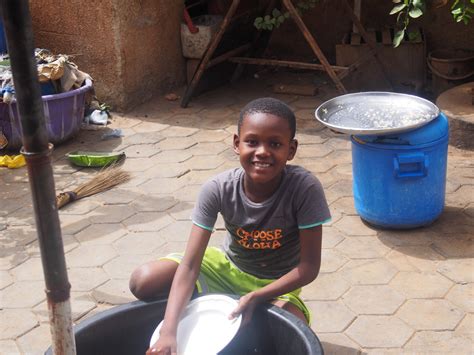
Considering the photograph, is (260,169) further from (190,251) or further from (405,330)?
(405,330)

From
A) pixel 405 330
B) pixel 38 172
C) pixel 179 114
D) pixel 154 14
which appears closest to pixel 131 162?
pixel 179 114

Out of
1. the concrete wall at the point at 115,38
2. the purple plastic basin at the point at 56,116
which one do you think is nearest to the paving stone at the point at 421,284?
the purple plastic basin at the point at 56,116

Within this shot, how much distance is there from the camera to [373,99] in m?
3.94

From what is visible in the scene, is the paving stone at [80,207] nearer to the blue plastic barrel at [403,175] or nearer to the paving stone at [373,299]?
the blue plastic barrel at [403,175]

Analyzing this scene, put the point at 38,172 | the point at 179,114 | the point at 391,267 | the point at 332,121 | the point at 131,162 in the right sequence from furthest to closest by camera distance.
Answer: the point at 179,114 < the point at 131,162 < the point at 332,121 < the point at 391,267 < the point at 38,172

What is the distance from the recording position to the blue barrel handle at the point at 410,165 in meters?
3.56

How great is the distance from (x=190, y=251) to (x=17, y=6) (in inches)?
52.6

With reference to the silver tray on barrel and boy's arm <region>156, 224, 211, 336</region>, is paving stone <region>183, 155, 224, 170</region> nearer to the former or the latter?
the silver tray on barrel

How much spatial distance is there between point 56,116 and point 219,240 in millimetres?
1879

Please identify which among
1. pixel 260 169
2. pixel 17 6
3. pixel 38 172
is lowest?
pixel 260 169

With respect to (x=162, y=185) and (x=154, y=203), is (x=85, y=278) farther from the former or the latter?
(x=162, y=185)

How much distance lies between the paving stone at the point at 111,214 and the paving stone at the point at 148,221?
6 cm

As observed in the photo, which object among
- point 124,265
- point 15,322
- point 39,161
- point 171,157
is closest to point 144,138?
point 171,157

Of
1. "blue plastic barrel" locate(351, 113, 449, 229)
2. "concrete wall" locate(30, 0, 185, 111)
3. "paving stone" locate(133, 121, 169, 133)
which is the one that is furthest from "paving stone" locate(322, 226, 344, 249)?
"concrete wall" locate(30, 0, 185, 111)
